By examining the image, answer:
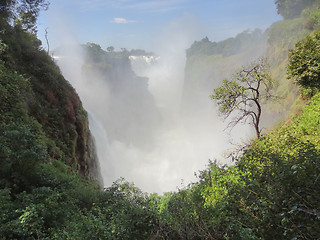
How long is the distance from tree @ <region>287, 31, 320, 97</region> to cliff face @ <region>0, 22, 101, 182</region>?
13743mm

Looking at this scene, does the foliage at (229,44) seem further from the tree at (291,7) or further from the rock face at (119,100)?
the rock face at (119,100)

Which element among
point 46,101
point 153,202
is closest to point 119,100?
point 46,101

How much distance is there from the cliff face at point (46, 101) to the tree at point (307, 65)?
13.7m

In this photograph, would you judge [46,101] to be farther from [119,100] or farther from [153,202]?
[119,100]

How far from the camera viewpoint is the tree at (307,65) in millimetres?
11688

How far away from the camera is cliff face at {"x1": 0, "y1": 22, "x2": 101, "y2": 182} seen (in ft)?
33.7

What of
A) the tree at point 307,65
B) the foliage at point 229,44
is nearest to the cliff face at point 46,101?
the tree at point 307,65

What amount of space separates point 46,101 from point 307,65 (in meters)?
15.0

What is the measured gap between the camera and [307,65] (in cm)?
1203

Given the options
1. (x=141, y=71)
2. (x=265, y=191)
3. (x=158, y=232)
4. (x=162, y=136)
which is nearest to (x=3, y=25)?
(x=158, y=232)

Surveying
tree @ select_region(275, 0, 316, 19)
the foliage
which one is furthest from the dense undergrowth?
the foliage

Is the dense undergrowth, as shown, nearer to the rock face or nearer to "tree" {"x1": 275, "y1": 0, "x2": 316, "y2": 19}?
"tree" {"x1": 275, "y1": 0, "x2": 316, "y2": 19}

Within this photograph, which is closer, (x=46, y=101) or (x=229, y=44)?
(x=46, y=101)

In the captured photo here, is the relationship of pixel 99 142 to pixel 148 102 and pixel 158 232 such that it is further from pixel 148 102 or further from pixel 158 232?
pixel 148 102
